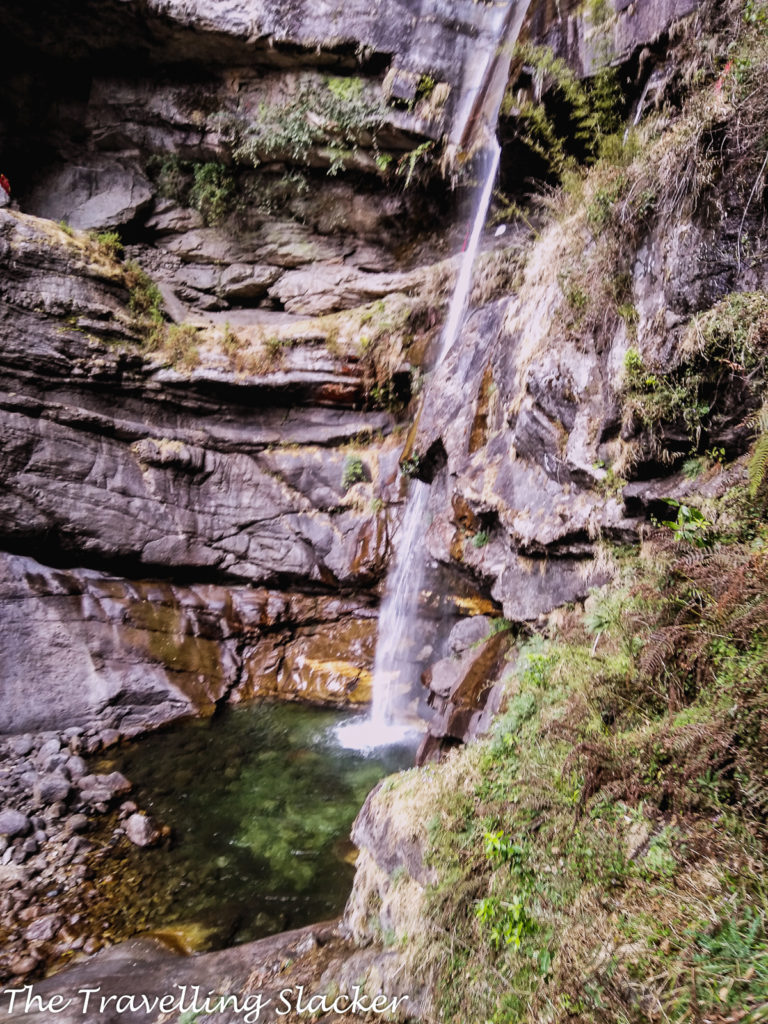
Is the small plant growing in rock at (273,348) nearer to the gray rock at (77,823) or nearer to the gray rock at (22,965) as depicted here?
the gray rock at (77,823)

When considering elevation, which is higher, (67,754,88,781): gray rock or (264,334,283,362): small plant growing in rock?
(264,334,283,362): small plant growing in rock

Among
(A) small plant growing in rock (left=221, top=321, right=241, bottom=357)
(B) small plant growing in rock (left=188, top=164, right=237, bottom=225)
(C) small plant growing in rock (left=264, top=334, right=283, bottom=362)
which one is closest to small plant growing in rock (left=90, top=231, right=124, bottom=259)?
(A) small plant growing in rock (left=221, top=321, right=241, bottom=357)

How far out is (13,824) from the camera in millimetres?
5391

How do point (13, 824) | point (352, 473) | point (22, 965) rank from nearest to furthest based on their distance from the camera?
point (22, 965)
point (13, 824)
point (352, 473)

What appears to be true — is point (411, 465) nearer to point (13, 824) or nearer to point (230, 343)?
point (230, 343)

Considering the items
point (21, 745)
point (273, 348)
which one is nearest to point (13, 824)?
point (21, 745)

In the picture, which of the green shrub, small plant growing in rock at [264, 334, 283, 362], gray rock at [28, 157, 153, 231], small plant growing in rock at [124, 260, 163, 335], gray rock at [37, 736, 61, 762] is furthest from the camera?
gray rock at [28, 157, 153, 231]

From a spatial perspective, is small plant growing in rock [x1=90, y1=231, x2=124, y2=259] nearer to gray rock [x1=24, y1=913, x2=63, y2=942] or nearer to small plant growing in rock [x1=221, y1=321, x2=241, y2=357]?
small plant growing in rock [x1=221, y1=321, x2=241, y2=357]

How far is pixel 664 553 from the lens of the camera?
3654 mm

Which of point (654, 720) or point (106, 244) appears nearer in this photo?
point (654, 720)

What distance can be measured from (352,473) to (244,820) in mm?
5799

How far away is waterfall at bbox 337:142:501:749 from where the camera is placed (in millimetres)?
7684

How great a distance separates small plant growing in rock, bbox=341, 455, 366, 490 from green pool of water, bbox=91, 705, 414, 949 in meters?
4.00

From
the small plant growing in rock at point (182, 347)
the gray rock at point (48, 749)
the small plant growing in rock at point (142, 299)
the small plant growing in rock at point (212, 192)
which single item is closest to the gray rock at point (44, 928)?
the gray rock at point (48, 749)
